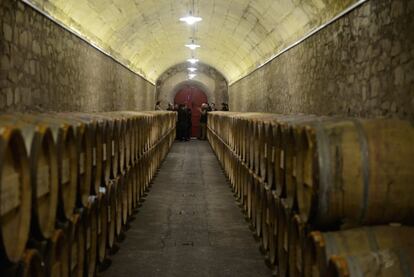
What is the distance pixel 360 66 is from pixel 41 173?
4.02 metres

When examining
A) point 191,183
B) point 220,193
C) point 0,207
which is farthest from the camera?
point 191,183

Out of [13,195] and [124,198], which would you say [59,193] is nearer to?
[13,195]

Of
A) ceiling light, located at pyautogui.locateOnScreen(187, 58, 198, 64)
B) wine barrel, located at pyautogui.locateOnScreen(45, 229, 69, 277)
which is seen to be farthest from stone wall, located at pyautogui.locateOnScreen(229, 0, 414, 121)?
ceiling light, located at pyautogui.locateOnScreen(187, 58, 198, 64)

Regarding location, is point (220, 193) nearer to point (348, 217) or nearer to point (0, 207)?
point (348, 217)

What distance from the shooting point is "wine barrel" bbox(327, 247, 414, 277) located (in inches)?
84.4

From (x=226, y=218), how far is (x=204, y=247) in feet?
4.58

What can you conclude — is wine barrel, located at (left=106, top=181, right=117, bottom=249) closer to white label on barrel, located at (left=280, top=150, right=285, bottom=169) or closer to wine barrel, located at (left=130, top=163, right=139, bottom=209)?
wine barrel, located at (left=130, top=163, right=139, bottom=209)

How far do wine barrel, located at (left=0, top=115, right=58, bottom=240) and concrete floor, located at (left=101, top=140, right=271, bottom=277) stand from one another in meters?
1.96

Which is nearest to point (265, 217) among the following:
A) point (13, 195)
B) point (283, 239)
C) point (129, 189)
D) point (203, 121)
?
point (283, 239)

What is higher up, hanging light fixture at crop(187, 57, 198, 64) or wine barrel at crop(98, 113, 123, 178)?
hanging light fixture at crop(187, 57, 198, 64)

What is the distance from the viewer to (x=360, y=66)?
5.38m

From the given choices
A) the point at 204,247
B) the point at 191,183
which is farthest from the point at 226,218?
the point at 191,183

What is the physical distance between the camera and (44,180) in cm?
252

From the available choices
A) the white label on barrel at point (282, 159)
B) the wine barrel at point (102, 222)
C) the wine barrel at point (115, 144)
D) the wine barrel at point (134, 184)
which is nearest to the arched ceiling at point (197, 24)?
the wine barrel at point (115, 144)
